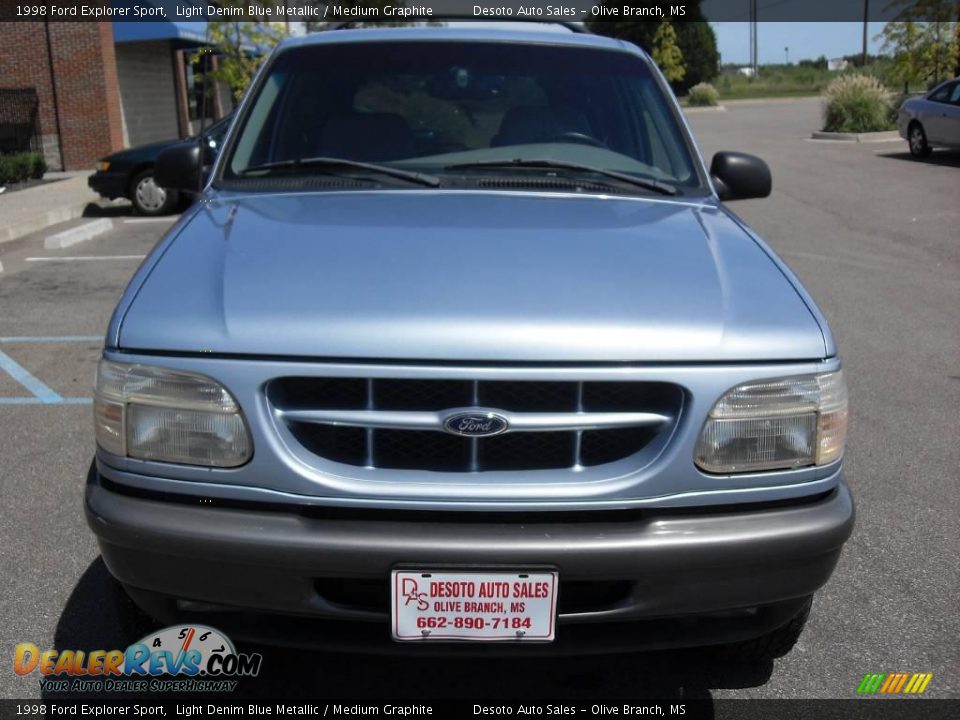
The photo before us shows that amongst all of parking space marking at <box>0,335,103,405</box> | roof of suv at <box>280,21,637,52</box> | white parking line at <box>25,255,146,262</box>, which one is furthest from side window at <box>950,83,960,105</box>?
roof of suv at <box>280,21,637,52</box>

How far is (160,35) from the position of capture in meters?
22.5

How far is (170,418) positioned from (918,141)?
66.9 feet

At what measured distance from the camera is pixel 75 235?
1185 centimetres

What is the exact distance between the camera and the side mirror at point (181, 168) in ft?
13.2

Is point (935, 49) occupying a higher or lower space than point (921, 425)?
higher

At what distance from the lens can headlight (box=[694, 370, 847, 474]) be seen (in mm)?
2396

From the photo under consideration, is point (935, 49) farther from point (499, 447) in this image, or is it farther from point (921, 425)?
point (499, 447)

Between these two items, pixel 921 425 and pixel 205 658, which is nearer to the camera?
pixel 205 658

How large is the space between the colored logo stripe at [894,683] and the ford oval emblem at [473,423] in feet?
4.80

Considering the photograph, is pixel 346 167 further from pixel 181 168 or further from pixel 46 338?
pixel 46 338

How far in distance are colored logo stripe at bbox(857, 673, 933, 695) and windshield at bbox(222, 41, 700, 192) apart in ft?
5.56

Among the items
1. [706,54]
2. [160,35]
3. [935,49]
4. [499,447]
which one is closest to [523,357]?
[499,447]

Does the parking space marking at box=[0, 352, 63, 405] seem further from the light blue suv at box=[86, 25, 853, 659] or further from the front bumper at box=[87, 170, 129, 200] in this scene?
the front bumper at box=[87, 170, 129, 200]

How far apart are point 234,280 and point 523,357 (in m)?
0.78
